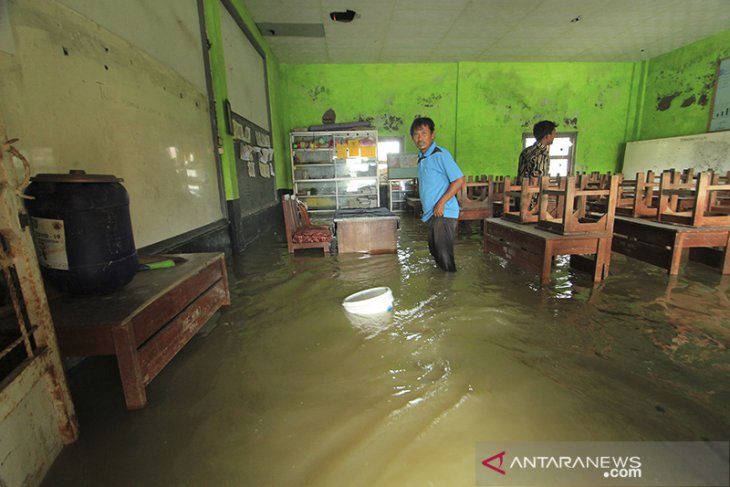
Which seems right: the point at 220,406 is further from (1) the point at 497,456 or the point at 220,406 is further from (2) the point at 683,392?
(2) the point at 683,392

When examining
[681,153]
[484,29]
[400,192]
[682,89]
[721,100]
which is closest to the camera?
[484,29]

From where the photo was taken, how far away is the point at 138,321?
1562 millimetres

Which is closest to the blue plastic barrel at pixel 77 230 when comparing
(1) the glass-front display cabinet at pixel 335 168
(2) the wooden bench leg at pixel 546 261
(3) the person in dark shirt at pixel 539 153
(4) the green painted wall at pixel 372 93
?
(2) the wooden bench leg at pixel 546 261

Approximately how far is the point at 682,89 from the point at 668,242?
8151mm

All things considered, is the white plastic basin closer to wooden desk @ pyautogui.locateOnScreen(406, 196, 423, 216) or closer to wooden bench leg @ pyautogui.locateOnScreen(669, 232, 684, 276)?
wooden bench leg @ pyautogui.locateOnScreen(669, 232, 684, 276)

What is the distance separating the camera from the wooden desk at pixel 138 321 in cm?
144

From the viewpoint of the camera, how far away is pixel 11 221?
1188mm

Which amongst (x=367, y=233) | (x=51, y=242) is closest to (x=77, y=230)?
(x=51, y=242)

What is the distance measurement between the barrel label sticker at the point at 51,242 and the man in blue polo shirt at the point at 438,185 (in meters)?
2.79

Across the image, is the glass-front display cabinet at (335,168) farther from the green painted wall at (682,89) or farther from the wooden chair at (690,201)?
the green painted wall at (682,89)

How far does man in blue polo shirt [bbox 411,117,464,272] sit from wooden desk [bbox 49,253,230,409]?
2316mm

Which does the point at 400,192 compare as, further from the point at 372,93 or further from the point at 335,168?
the point at 372,93

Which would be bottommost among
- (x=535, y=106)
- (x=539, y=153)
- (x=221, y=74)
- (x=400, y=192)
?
(x=400, y=192)

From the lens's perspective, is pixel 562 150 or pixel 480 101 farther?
pixel 562 150
